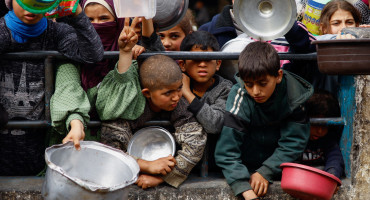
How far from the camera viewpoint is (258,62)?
3.16 metres

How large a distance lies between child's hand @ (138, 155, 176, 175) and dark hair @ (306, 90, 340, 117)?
111cm

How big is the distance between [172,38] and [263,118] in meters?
1.34

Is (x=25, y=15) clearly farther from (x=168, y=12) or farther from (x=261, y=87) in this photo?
(x=261, y=87)

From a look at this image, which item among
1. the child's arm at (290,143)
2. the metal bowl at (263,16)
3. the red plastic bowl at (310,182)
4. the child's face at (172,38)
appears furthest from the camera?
the child's face at (172,38)

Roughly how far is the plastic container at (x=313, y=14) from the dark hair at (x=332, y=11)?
10 cm

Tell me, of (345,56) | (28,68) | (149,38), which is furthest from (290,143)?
(28,68)

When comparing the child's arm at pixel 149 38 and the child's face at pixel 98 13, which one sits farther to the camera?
the child's face at pixel 98 13

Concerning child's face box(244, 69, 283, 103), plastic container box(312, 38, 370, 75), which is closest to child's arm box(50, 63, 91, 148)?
child's face box(244, 69, 283, 103)

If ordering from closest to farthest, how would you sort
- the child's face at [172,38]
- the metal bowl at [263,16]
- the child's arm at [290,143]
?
the child's arm at [290,143] < the metal bowl at [263,16] < the child's face at [172,38]

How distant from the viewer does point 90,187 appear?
2510mm

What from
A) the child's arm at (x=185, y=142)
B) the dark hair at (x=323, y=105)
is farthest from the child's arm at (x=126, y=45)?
the dark hair at (x=323, y=105)

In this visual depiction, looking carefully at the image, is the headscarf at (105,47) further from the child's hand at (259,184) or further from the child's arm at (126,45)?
the child's hand at (259,184)

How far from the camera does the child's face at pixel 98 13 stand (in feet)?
11.9

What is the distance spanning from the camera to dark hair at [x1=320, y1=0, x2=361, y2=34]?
14.1 feet
